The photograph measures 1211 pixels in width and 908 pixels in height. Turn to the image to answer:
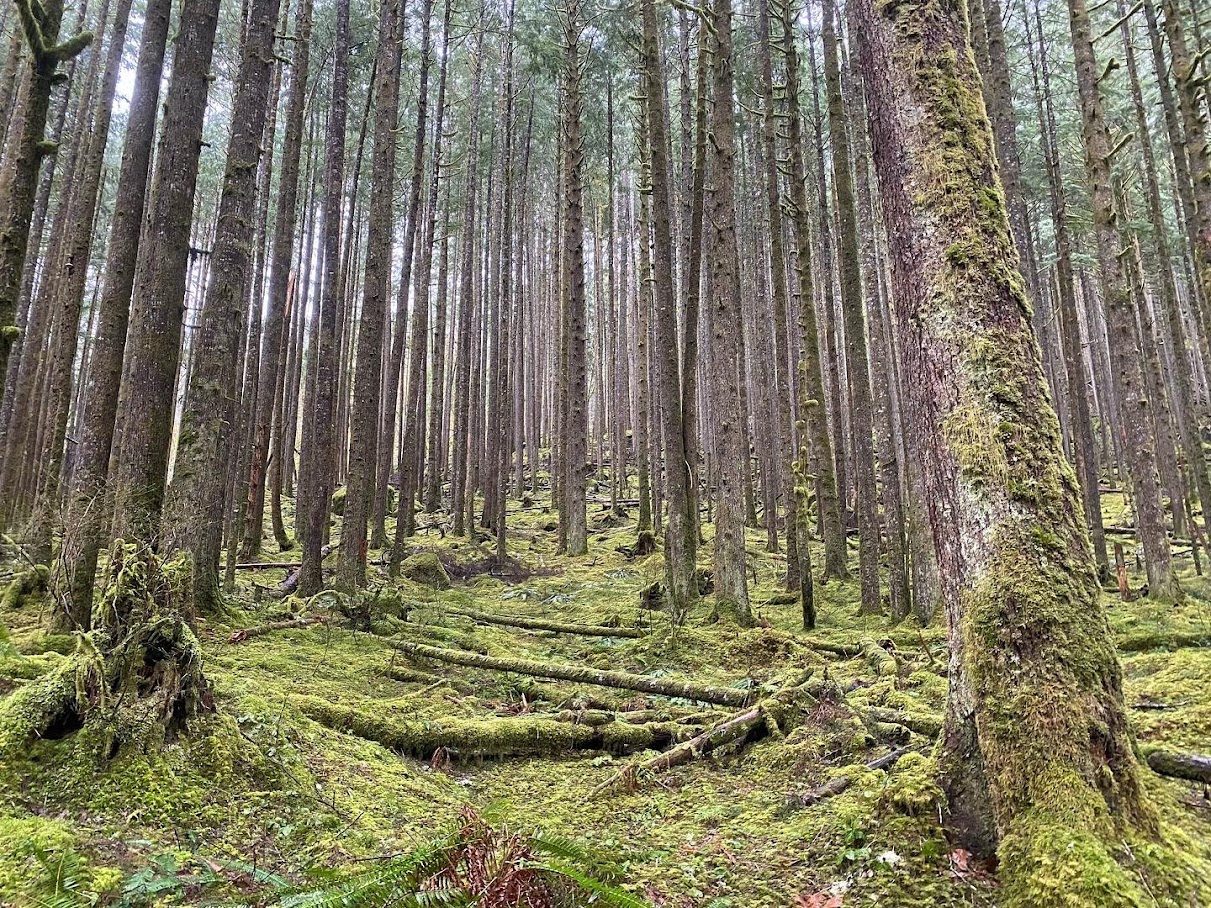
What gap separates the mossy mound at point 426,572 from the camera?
12.5 meters

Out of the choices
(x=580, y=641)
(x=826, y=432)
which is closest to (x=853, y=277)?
(x=826, y=432)

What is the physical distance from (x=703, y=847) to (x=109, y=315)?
6.89 m

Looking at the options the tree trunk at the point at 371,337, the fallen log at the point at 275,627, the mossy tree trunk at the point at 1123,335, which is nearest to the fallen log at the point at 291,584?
the tree trunk at the point at 371,337

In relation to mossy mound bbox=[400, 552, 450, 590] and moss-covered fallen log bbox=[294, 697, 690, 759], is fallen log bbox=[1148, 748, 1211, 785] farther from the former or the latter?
mossy mound bbox=[400, 552, 450, 590]

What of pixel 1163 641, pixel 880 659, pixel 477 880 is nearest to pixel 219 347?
pixel 477 880

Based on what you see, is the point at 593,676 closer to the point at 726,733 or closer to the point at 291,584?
the point at 726,733

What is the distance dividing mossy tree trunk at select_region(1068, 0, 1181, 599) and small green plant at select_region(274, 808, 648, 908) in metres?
9.16

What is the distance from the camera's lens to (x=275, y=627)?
7.18 meters

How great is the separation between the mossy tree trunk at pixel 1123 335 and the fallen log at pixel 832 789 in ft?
23.7

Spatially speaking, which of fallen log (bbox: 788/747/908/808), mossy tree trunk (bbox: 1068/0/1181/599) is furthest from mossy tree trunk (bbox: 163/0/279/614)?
mossy tree trunk (bbox: 1068/0/1181/599)

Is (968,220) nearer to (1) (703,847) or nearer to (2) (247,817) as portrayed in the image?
(1) (703,847)

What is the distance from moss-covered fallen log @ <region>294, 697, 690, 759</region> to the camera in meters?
4.50

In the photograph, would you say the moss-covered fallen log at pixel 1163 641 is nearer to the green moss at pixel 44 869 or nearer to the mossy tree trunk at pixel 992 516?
the mossy tree trunk at pixel 992 516

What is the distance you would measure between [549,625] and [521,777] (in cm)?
457
